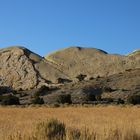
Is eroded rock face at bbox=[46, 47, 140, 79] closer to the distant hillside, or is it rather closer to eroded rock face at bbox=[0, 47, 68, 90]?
the distant hillside

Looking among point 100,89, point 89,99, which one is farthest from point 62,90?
point 89,99

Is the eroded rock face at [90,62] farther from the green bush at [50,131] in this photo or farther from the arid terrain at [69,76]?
the green bush at [50,131]

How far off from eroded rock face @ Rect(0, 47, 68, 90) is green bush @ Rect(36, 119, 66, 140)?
127 m

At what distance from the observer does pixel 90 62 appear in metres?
170

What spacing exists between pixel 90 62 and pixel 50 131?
522 feet

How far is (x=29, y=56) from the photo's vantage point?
16025 cm

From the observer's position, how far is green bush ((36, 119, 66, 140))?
401 inches

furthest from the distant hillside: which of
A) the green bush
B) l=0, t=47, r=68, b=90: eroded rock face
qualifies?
the green bush

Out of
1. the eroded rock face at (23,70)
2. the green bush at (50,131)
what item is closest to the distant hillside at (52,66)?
the eroded rock face at (23,70)

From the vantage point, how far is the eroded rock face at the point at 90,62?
501ft

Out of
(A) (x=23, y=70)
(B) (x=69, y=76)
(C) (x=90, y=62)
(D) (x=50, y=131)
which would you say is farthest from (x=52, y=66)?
(D) (x=50, y=131)

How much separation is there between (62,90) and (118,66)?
69848mm

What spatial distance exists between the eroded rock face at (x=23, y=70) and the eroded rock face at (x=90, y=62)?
7.45 meters

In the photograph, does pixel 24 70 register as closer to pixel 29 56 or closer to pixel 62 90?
pixel 29 56
